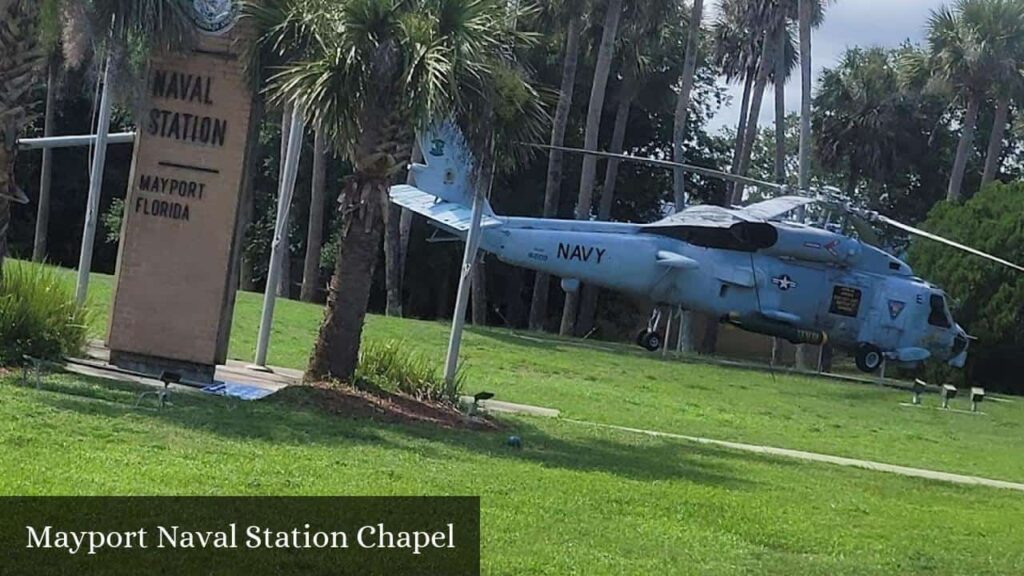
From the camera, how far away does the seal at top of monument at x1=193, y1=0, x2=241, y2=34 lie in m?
16.6

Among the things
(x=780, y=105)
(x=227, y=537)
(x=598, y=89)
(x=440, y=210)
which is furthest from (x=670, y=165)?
(x=780, y=105)

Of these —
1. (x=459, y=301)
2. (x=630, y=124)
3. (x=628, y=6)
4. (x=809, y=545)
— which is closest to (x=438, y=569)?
(x=809, y=545)

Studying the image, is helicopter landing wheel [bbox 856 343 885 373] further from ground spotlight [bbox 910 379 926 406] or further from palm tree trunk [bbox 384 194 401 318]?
palm tree trunk [bbox 384 194 401 318]

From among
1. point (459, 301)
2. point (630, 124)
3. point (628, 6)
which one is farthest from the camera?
point (630, 124)

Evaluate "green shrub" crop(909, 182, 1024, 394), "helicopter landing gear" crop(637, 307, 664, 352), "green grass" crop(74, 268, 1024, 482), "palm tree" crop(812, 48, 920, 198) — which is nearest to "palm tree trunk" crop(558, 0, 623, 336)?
"helicopter landing gear" crop(637, 307, 664, 352)

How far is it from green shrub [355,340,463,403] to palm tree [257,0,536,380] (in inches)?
24.3

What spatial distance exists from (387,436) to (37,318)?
15.9 ft

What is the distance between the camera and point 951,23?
149 feet

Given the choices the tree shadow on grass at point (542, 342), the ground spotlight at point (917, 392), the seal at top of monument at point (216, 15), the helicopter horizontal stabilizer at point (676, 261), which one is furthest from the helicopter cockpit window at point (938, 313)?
the seal at top of monument at point (216, 15)

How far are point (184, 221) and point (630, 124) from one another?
126 ft

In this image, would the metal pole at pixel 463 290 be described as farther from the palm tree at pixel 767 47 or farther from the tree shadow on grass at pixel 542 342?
the palm tree at pixel 767 47

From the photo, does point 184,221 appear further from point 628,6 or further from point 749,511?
point 628,6

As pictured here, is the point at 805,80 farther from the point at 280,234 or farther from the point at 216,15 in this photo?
the point at 216,15

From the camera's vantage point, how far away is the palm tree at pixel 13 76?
50.6 ft
